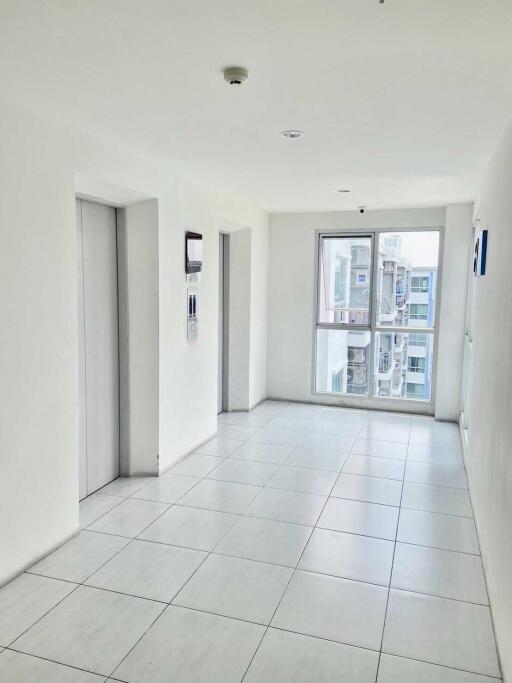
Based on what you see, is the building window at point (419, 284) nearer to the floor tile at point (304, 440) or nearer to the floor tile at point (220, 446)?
the floor tile at point (304, 440)

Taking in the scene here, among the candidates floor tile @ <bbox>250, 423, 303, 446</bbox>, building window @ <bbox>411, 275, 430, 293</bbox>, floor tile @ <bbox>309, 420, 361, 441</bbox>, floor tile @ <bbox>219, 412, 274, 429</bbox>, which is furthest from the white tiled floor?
building window @ <bbox>411, 275, 430, 293</bbox>

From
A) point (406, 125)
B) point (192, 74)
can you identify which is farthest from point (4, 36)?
point (406, 125)

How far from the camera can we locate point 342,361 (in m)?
7.08

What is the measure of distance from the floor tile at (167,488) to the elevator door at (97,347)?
0.37 m

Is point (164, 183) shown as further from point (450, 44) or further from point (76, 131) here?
point (450, 44)

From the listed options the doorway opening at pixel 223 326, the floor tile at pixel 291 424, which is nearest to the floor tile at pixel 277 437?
the floor tile at pixel 291 424

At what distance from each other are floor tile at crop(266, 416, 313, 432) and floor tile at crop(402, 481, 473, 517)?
175 cm

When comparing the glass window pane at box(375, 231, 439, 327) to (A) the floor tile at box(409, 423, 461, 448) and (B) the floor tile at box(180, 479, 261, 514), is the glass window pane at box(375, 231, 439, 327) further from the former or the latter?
(B) the floor tile at box(180, 479, 261, 514)

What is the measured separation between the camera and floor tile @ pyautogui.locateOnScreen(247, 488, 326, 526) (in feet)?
12.1

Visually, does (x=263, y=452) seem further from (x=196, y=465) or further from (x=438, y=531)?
(x=438, y=531)

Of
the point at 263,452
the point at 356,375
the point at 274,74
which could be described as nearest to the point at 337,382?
the point at 356,375

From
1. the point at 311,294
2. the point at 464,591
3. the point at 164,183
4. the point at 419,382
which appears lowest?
the point at 464,591

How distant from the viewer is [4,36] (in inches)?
78.9

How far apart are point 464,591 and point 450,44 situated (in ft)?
8.57
